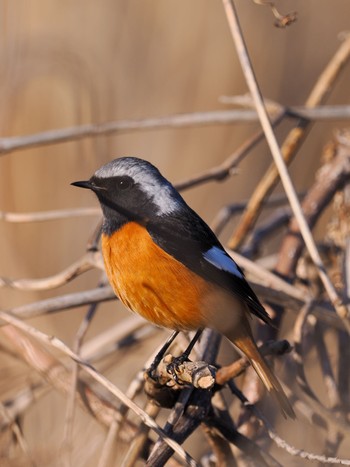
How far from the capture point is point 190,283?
143 inches

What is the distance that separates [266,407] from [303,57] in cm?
383

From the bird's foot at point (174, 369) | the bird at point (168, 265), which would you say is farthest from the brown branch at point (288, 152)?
the bird's foot at point (174, 369)

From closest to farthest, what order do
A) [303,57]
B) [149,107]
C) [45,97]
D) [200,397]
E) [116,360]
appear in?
[200,397]
[116,360]
[45,97]
[149,107]
[303,57]

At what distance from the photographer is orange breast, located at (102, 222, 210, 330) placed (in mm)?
3559

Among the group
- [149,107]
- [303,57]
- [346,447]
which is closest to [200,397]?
[346,447]

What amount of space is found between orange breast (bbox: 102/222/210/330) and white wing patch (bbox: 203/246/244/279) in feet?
0.41

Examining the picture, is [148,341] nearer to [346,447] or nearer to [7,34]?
[346,447]

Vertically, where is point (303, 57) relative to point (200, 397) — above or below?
above

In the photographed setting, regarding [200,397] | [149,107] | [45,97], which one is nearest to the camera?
[200,397]

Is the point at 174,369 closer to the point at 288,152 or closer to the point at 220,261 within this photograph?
the point at 220,261

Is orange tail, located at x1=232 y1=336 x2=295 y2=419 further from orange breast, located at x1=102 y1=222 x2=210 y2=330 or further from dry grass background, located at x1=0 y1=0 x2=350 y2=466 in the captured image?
dry grass background, located at x1=0 y1=0 x2=350 y2=466

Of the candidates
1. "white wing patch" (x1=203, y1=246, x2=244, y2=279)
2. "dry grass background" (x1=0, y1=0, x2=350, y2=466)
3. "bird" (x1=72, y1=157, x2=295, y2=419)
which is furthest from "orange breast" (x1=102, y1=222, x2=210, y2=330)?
"dry grass background" (x1=0, y1=0, x2=350, y2=466)

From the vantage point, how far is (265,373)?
3.53 metres

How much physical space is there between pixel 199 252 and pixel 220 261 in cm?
12
